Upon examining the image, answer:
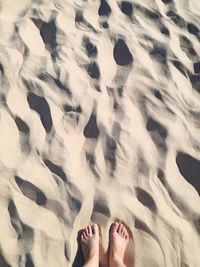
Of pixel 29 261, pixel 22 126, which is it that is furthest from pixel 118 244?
pixel 22 126

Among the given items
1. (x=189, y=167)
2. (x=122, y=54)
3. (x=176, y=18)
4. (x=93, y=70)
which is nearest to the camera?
(x=189, y=167)

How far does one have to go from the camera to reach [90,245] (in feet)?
6.77

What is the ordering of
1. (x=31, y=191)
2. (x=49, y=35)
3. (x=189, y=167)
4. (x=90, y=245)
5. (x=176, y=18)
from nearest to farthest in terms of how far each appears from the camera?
(x=90, y=245) < (x=31, y=191) < (x=189, y=167) < (x=49, y=35) < (x=176, y=18)

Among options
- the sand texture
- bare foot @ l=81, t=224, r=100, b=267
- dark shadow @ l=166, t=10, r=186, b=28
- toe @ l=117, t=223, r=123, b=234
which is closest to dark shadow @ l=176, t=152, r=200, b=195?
the sand texture

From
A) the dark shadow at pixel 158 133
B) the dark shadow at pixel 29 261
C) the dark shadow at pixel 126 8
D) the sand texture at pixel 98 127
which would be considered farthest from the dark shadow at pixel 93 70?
the dark shadow at pixel 29 261

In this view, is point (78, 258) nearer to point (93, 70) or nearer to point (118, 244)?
point (118, 244)

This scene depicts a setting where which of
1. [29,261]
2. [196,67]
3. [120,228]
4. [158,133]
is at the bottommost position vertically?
[29,261]

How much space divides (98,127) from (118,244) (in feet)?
2.42

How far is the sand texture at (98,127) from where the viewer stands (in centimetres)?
211

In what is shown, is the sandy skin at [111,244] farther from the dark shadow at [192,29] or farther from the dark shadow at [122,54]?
the dark shadow at [192,29]

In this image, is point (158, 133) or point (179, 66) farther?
point (179, 66)

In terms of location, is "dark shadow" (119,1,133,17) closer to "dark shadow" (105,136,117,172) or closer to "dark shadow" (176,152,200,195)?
"dark shadow" (105,136,117,172)

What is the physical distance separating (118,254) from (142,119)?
0.88 meters

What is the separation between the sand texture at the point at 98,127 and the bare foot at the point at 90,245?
0.04 metres
